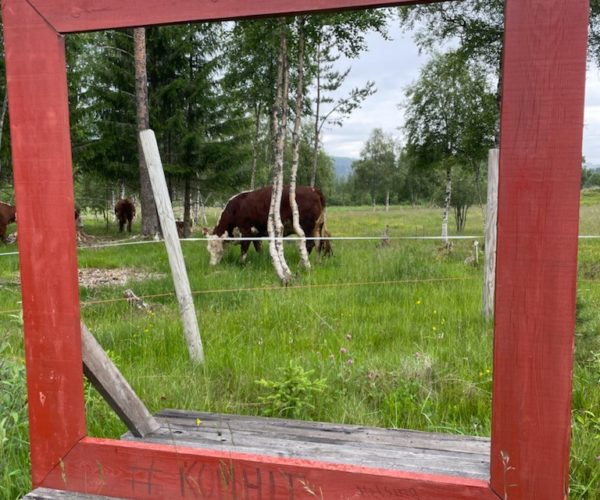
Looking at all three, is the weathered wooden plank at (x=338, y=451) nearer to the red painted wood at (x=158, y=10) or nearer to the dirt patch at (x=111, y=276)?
the red painted wood at (x=158, y=10)

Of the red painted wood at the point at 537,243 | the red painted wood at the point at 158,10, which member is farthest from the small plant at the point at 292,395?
the red painted wood at the point at 158,10

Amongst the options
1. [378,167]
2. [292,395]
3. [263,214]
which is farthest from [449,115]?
[378,167]

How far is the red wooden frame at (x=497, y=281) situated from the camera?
1.31m

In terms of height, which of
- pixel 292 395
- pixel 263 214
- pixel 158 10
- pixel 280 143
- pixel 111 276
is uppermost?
pixel 280 143

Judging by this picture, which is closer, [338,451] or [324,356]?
[338,451]

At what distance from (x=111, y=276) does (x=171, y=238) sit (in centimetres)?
501

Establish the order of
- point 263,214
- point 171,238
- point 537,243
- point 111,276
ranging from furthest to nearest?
1. point 263,214
2. point 111,276
3. point 171,238
4. point 537,243

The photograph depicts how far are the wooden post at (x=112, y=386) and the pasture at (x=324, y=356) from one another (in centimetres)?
40

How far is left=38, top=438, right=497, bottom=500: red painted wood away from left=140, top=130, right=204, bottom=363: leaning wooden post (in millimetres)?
1794

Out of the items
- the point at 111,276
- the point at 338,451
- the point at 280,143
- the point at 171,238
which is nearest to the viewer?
the point at 338,451

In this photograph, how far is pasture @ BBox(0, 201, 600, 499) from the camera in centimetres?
264

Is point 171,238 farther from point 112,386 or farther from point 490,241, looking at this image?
point 490,241

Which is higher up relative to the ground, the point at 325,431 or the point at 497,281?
the point at 497,281

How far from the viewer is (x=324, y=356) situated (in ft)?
12.2
